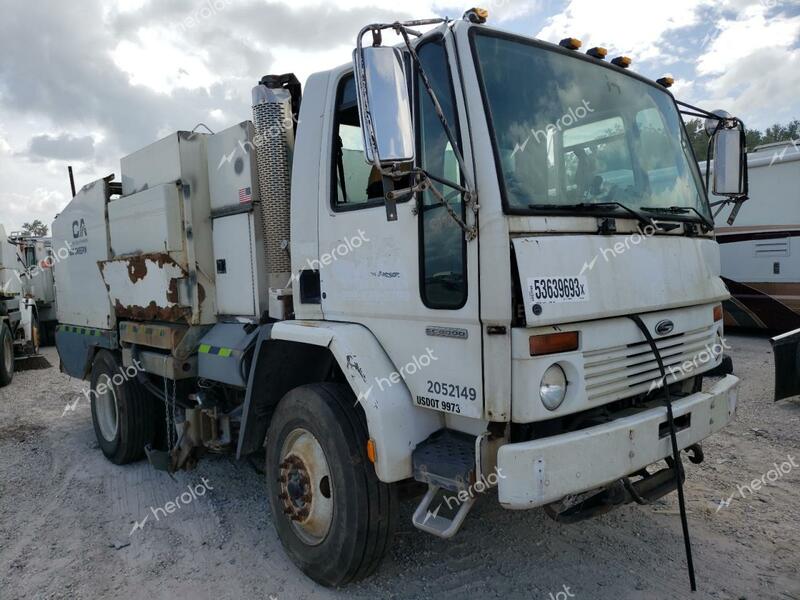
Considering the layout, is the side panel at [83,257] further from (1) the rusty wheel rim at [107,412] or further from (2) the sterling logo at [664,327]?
(2) the sterling logo at [664,327]

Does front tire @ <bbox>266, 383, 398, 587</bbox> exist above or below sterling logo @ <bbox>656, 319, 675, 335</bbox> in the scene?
below

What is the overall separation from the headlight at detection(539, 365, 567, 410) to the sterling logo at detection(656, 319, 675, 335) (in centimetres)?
70

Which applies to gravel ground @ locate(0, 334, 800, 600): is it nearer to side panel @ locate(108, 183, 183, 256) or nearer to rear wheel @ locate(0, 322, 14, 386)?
side panel @ locate(108, 183, 183, 256)

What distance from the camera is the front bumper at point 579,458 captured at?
2.38 metres

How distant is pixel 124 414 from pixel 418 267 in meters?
3.65

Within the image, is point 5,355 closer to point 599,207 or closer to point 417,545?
point 417,545

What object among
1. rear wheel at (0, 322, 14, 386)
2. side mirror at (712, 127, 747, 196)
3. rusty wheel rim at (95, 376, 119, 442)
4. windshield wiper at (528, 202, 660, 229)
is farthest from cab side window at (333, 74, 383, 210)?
rear wheel at (0, 322, 14, 386)

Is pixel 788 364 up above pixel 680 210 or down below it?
below

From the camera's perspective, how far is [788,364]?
4781 millimetres

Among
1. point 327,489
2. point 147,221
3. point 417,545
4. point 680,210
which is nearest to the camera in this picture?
point 327,489

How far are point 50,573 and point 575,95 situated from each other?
3956mm

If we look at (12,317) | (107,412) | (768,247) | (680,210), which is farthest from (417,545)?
(12,317)

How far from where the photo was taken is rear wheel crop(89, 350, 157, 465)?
205 inches

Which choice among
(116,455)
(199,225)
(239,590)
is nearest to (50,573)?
(239,590)
